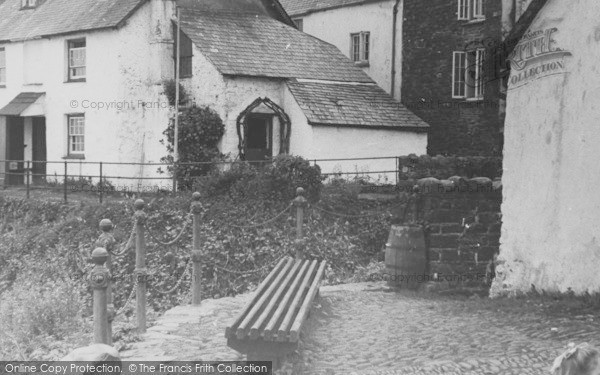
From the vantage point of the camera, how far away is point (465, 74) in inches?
1101

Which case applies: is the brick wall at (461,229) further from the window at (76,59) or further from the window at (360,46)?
the window at (360,46)

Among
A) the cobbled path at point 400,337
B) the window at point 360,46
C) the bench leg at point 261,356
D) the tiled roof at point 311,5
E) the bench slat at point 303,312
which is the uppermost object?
the tiled roof at point 311,5

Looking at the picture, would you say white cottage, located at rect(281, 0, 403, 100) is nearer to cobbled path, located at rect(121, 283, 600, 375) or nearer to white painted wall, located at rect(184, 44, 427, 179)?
white painted wall, located at rect(184, 44, 427, 179)

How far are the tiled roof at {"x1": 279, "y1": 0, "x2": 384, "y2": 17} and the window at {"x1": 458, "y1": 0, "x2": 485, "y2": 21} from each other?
12.7 ft

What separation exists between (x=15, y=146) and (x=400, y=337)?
2347 centimetres

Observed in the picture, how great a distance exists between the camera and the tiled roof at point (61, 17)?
2548cm

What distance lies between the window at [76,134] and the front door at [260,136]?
18.4 ft

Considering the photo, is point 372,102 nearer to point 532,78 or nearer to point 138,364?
point 532,78

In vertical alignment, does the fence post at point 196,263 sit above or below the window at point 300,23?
below

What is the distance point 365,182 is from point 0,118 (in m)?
13.8

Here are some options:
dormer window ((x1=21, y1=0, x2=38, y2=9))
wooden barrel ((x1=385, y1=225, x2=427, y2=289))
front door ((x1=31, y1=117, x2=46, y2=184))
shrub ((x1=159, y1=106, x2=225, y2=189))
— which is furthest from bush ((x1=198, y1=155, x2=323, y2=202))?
dormer window ((x1=21, y1=0, x2=38, y2=9))

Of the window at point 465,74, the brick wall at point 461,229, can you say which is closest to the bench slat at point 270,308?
the brick wall at point 461,229

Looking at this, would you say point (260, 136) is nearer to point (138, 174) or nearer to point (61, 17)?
point (138, 174)

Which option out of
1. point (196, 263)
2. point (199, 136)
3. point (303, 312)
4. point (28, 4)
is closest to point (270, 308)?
point (303, 312)
